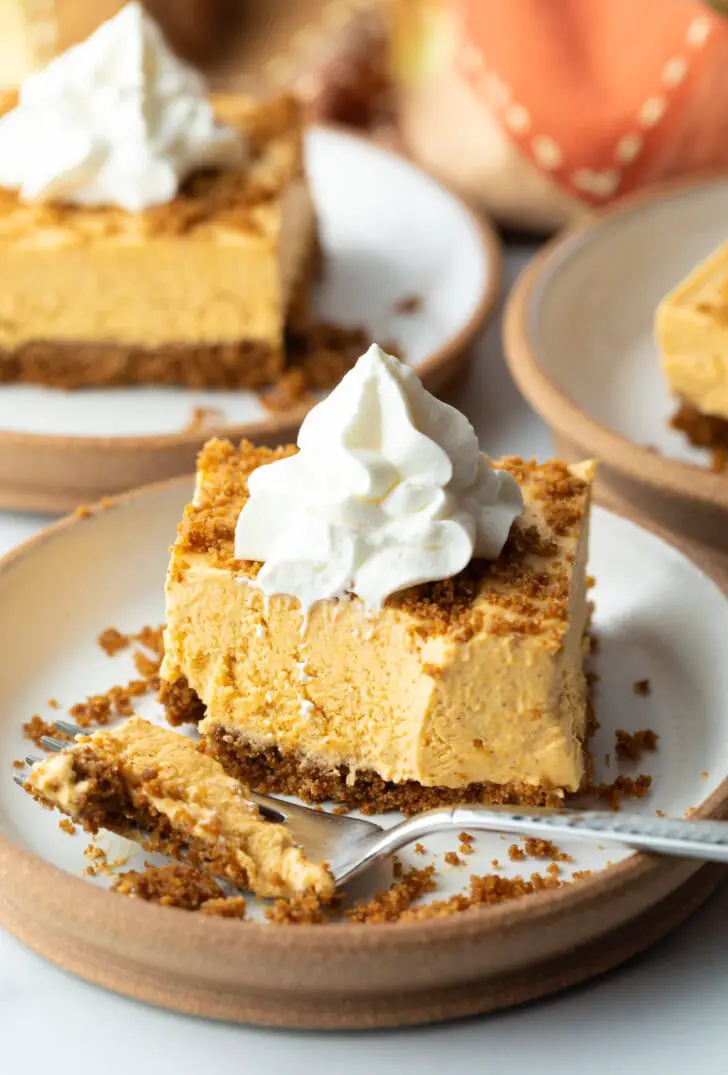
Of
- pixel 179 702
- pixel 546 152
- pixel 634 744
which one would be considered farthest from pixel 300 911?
pixel 546 152

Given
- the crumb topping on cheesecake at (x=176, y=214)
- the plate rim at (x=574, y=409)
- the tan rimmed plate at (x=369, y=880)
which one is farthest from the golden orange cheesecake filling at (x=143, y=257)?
the tan rimmed plate at (x=369, y=880)

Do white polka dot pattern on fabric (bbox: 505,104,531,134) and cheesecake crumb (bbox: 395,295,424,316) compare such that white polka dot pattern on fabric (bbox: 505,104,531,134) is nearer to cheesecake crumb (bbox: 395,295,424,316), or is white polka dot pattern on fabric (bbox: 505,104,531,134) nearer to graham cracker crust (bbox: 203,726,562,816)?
cheesecake crumb (bbox: 395,295,424,316)

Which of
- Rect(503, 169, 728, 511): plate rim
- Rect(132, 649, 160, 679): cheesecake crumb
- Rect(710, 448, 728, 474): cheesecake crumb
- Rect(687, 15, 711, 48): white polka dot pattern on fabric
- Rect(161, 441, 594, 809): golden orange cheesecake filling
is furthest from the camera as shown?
Rect(687, 15, 711, 48): white polka dot pattern on fabric

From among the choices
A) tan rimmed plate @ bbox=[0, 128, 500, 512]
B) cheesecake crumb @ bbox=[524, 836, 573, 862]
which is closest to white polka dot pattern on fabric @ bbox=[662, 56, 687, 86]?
tan rimmed plate @ bbox=[0, 128, 500, 512]

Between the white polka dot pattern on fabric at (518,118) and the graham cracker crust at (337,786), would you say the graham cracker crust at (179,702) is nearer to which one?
the graham cracker crust at (337,786)

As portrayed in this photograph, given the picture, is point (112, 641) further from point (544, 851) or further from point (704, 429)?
point (704, 429)

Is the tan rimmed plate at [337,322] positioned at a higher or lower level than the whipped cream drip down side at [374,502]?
lower

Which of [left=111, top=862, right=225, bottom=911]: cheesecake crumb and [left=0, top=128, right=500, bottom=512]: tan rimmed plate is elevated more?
[left=111, top=862, right=225, bottom=911]: cheesecake crumb
